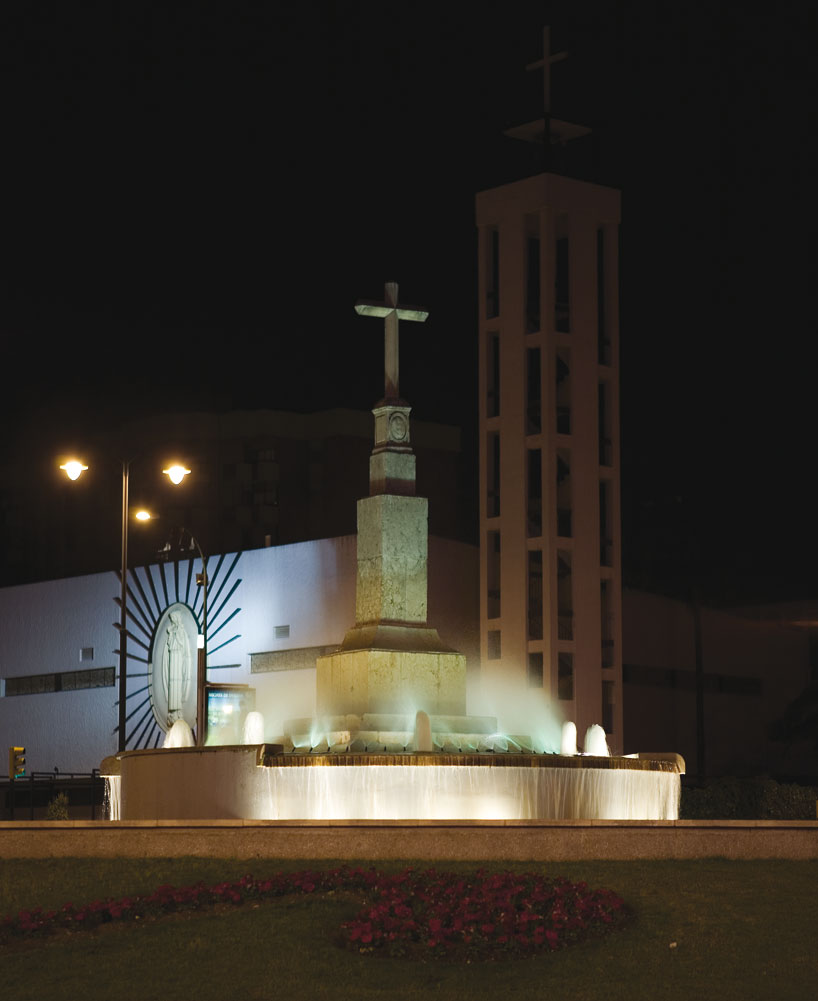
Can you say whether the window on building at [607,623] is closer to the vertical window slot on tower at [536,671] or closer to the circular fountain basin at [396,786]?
the vertical window slot on tower at [536,671]

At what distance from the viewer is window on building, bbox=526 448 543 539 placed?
3956cm

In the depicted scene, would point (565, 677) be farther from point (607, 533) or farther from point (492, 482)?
point (492, 482)

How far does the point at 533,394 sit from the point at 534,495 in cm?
281

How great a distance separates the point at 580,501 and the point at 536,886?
24292 millimetres

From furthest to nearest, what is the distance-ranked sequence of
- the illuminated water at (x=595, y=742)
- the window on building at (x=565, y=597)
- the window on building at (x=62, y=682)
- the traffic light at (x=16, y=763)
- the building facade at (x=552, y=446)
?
the window on building at (x=62, y=682)
the window on building at (x=565, y=597)
the building facade at (x=552, y=446)
the traffic light at (x=16, y=763)
the illuminated water at (x=595, y=742)

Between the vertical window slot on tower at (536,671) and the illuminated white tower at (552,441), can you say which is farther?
the illuminated white tower at (552,441)

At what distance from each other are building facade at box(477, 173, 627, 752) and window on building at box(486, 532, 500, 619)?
41 millimetres

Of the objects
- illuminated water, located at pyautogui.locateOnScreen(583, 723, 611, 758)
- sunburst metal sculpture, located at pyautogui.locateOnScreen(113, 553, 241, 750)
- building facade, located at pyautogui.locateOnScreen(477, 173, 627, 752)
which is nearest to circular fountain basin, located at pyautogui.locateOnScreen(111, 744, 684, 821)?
illuminated water, located at pyautogui.locateOnScreen(583, 723, 611, 758)

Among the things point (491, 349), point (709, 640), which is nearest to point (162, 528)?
point (709, 640)

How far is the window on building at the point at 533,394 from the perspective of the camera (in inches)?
1560

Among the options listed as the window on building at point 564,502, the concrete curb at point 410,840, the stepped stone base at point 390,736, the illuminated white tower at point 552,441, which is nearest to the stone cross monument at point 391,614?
the stepped stone base at point 390,736

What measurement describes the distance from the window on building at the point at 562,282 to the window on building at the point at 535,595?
18.8 feet

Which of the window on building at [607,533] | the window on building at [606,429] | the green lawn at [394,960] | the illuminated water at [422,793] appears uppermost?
the window on building at [606,429]

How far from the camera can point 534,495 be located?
137ft
